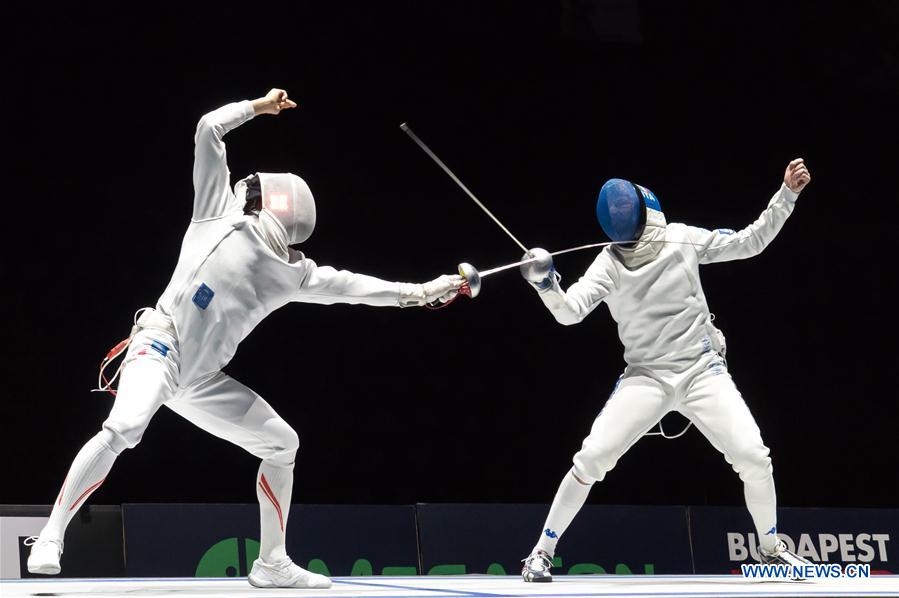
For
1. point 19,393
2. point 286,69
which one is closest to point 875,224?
point 286,69

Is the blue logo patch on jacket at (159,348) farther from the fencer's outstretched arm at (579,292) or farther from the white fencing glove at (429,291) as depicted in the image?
the fencer's outstretched arm at (579,292)

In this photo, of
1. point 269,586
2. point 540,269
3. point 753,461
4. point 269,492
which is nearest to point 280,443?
point 269,492

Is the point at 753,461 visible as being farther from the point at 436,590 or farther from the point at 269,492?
the point at 269,492

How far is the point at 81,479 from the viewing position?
8.84 ft

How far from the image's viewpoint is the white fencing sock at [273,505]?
10.4ft

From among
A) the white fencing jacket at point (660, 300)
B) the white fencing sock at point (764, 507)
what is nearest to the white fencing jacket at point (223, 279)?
the white fencing jacket at point (660, 300)

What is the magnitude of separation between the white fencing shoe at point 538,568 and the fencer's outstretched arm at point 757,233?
1.22m

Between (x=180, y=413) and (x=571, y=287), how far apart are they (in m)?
1.36

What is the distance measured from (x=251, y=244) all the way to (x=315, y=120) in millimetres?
2506

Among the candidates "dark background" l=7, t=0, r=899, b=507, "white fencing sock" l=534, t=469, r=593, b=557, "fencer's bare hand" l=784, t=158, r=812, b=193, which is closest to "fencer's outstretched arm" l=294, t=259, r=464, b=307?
"white fencing sock" l=534, t=469, r=593, b=557

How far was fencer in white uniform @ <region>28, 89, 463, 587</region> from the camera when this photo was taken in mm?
2953

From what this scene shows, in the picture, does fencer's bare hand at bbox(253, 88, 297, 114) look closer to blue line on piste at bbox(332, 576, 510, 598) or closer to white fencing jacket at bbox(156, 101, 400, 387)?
white fencing jacket at bbox(156, 101, 400, 387)

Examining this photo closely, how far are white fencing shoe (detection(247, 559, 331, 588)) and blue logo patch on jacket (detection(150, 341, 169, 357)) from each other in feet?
2.41

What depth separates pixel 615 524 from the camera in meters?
5.08
